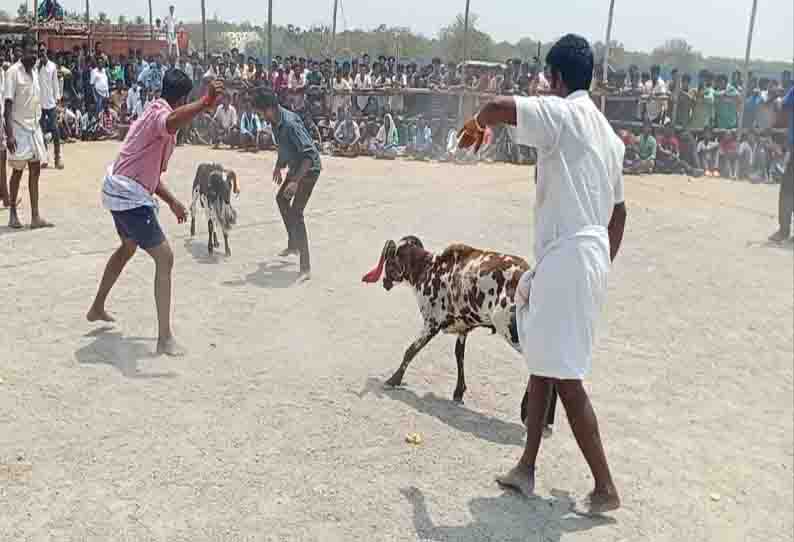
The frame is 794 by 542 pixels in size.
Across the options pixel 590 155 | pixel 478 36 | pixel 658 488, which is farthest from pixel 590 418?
pixel 478 36

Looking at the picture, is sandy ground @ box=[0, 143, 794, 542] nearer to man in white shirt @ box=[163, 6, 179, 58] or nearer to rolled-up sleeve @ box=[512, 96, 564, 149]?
rolled-up sleeve @ box=[512, 96, 564, 149]

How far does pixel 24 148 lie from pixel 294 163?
357 centimetres

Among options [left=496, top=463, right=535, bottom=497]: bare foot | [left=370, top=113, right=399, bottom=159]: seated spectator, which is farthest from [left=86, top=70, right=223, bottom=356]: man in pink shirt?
[left=370, top=113, right=399, bottom=159]: seated spectator

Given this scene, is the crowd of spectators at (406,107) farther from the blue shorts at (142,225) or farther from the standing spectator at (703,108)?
the blue shorts at (142,225)

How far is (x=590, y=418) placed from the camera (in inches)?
185

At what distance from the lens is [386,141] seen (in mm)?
20812

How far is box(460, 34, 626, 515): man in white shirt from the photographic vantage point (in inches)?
171

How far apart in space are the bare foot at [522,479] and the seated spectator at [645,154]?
1524 centimetres

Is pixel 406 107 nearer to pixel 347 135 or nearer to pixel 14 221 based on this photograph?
pixel 347 135

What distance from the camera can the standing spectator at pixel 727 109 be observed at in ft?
66.5

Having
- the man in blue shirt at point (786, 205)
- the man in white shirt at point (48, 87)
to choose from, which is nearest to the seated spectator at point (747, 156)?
the man in blue shirt at point (786, 205)

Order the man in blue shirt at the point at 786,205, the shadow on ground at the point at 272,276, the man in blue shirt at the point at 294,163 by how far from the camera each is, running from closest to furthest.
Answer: the shadow on ground at the point at 272,276 < the man in blue shirt at the point at 294,163 < the man in blue shirt at the point at 786,205

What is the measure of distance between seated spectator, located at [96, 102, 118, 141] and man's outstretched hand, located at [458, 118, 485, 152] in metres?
18.3

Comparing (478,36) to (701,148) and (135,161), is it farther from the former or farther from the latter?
(135,161)
